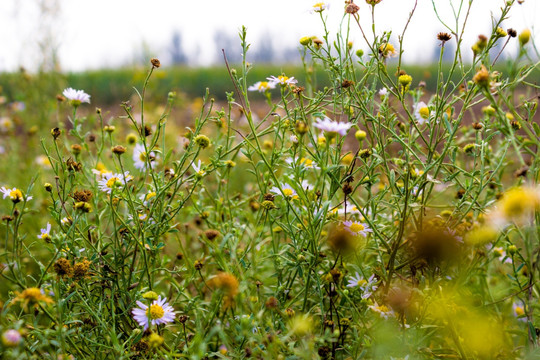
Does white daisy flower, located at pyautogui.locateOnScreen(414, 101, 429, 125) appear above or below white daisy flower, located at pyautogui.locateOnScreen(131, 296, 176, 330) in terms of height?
above

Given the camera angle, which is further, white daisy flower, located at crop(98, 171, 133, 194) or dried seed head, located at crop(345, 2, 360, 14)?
white daisy flower, located at crop(98, 171, 133, 194)

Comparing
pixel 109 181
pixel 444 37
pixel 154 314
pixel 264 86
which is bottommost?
pixel 154 314

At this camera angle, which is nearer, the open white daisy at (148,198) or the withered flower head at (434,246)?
the withered flower head at (434,246)

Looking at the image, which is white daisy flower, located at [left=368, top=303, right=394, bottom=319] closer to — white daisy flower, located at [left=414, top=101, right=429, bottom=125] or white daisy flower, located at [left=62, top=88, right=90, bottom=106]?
white daisy flower, located at [left=414, top=101, right=429, bottom=125]

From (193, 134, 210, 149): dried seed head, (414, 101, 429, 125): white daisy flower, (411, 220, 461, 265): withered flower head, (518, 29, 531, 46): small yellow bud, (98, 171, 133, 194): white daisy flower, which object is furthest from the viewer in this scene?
(414, 101, 429, 125): white daisy flower

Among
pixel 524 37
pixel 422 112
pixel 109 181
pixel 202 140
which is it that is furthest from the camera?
pixel 422 112

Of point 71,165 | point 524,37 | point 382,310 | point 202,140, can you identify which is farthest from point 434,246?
point 71,165

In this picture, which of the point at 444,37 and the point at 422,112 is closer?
the point at 444,37

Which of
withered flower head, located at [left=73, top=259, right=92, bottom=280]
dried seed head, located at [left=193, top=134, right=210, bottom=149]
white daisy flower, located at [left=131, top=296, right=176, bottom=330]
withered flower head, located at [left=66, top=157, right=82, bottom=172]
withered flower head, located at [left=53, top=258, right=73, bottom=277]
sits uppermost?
dried seed head, located at [left=193, top=134, right=210, bottom=149]

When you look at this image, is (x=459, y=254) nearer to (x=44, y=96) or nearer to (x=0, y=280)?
(x=0, y=280)

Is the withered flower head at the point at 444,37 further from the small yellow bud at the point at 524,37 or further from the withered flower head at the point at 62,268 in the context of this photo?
the withered flower head at the point at 62,268

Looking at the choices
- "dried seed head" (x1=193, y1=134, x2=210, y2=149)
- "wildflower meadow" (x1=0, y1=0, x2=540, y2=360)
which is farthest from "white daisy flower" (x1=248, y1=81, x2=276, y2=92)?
"dried seed head" (x1=193, y1=134, x2=210, y2=149)

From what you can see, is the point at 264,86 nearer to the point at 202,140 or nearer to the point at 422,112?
the point at 202,140

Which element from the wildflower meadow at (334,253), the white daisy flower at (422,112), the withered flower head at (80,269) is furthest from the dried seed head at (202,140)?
the white daisy flower at (422,112)
